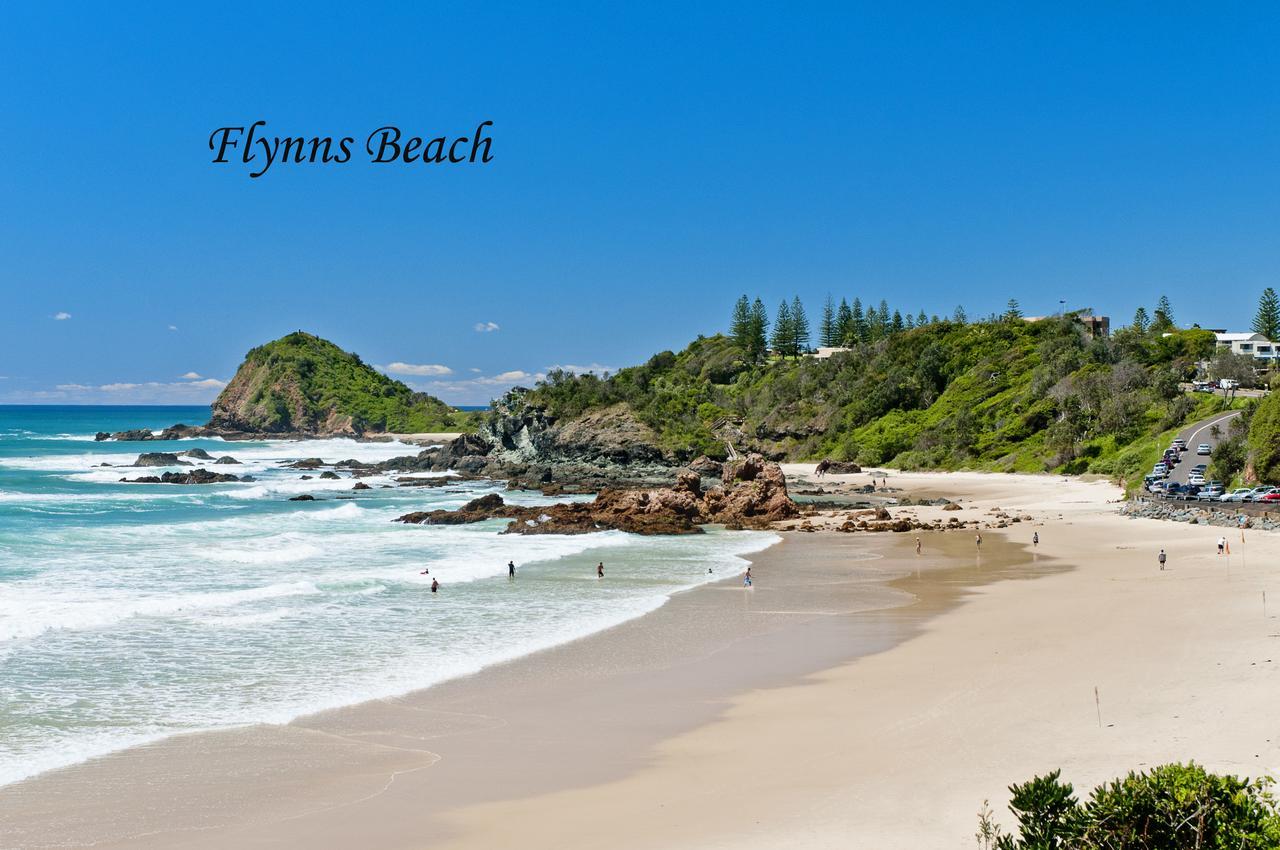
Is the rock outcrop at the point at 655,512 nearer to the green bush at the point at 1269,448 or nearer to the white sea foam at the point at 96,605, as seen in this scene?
the white sea foam at the point at 96,605

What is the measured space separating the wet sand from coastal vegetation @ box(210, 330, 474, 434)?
148 meters

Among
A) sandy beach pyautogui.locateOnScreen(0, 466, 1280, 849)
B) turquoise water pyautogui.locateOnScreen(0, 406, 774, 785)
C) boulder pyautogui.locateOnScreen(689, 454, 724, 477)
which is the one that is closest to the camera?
sandy beach pyautogui.locateOnScreen(0, 466, 1280, 849)

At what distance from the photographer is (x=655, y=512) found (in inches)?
1838

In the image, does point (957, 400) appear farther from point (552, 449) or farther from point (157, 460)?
point (157, 460)

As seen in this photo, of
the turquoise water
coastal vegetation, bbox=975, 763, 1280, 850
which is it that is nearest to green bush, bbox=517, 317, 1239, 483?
the turquoise water

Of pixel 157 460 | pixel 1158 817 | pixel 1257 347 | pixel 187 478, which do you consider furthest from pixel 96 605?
pixel 1257 347

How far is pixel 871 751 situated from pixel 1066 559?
22.4 metres

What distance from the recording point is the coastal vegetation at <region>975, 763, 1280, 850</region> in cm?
729

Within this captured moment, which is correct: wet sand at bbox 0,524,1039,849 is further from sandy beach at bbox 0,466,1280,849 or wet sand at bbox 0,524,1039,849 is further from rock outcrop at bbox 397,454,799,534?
rock outcrop at bbox 397,454,799,534

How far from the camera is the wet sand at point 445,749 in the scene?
12008 mm

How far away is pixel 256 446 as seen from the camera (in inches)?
5138

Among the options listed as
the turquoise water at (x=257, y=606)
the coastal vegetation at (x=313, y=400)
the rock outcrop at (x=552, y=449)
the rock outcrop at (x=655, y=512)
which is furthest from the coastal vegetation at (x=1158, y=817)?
the coastal vegetation at (x=313, y=400)

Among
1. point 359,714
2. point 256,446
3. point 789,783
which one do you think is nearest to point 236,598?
point 359,714

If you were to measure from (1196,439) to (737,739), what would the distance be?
175 feet
